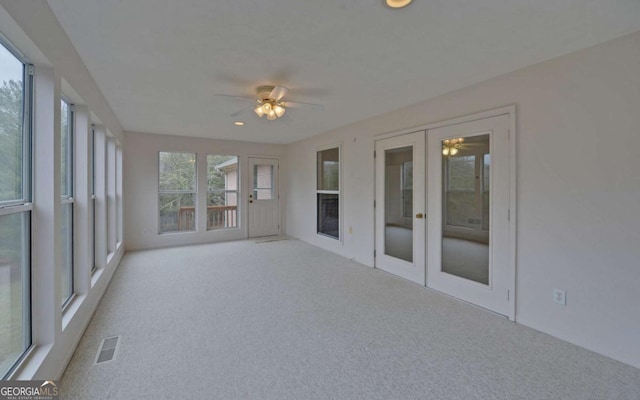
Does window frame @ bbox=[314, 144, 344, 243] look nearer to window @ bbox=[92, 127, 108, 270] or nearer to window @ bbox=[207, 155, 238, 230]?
window @ bbox=[207, 155, 238, 230]

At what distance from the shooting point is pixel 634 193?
2.04 meters

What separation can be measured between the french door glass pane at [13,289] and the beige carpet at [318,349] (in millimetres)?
401

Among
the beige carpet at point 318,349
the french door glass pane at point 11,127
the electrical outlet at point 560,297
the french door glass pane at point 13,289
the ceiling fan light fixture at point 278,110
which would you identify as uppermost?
the ceiling fan light fixture at point 278,110

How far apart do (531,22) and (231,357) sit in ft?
10.5

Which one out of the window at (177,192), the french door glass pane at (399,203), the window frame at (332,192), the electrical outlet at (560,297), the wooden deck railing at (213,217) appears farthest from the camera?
the wooden deck railing at (213,217)

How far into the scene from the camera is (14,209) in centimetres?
152

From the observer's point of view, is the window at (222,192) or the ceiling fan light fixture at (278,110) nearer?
the ceiling fan light fixture at (278,110)

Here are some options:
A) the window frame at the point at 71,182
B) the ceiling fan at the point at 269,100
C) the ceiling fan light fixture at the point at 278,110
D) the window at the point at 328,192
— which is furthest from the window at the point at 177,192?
the ceiling fan light fixture at the point at 278,110

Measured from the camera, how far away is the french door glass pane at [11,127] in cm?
149

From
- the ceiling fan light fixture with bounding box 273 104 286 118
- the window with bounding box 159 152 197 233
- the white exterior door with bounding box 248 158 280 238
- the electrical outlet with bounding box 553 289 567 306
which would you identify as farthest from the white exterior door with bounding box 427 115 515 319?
the window with bounding box 159 152 197 233

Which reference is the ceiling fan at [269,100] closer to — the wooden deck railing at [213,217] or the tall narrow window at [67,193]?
the tall narrow window at [67,193]

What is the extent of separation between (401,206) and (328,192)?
1915 mm

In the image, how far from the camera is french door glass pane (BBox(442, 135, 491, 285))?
2.99 meters

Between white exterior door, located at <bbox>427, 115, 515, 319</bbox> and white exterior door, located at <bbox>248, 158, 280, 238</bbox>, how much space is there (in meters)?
4.41
